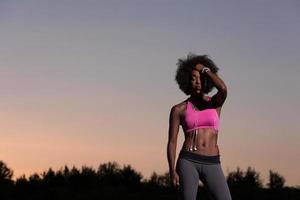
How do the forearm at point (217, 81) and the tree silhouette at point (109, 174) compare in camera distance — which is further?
the tree silhouette at point (109, 174)

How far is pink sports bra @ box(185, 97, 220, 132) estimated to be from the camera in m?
6.86

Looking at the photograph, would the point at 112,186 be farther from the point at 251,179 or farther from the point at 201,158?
the point at 201,158

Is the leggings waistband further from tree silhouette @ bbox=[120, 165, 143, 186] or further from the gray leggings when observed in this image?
A: tree silhouette @ bbox=[120, 165, 143, 186]

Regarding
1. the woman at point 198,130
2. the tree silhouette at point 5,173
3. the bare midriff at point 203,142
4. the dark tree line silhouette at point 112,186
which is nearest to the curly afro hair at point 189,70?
the woman at point 198,130

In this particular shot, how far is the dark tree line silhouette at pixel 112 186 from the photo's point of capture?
16922 millimetres

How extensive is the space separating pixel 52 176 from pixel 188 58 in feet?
67.7

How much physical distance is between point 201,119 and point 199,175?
52 cm

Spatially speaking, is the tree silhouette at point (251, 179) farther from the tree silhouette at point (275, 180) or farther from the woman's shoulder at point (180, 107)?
the woman's shoulder at point (180, 107)

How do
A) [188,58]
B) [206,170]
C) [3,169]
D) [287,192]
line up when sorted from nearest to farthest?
1. [206,170]
2. [188,58]
3. [287,192]
4. [3,169]

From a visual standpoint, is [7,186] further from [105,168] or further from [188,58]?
[188,58]

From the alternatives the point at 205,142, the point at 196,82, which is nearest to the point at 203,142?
the point at 205,142

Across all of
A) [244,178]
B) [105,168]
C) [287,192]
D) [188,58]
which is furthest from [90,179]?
[188,58]

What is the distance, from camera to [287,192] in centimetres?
1608

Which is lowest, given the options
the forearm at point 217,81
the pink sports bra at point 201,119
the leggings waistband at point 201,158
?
the leggings waistband at point 201,158
